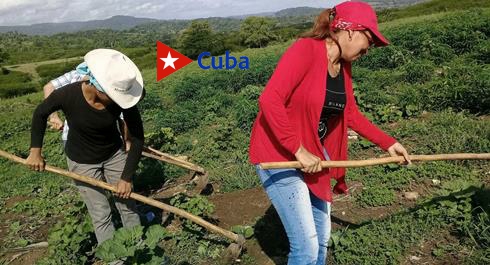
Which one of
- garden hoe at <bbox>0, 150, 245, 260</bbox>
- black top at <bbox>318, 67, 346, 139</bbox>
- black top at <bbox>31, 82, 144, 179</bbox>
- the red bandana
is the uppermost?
the red bandana

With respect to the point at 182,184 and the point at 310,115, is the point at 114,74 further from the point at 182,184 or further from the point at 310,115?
the point at 182,184

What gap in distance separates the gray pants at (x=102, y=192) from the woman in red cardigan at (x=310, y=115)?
1.46m

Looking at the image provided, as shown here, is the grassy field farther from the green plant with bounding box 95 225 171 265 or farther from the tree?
the tree

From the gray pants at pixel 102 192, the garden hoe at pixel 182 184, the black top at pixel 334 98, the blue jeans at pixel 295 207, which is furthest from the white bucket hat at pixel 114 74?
the garden hoe at pixel 182 184

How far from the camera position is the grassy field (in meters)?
3.52

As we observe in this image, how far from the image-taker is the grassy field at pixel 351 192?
11.5 ft

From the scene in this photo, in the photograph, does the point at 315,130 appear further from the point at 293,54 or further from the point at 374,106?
the point at 374,106

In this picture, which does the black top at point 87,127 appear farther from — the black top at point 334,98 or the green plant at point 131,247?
the black top at point 334,98

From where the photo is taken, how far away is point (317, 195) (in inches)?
101

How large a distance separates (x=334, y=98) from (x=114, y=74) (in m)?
1.39

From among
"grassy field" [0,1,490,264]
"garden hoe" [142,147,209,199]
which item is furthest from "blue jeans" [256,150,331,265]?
"garden hoe" [142,147,209,199]

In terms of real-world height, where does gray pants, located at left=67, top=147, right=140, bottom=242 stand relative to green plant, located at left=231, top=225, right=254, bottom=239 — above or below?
above

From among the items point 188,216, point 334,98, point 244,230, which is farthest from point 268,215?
point 334,98

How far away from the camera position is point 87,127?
3.15 m
